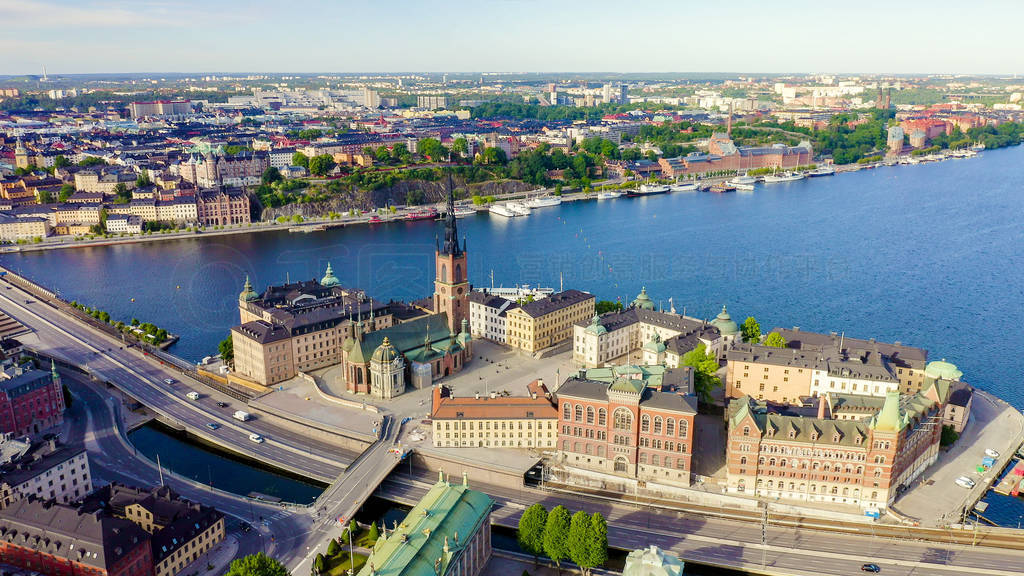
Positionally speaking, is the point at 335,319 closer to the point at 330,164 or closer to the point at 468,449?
the point at 468,449

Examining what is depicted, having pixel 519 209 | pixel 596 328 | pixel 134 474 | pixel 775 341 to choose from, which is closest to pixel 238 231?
pixel 519 209

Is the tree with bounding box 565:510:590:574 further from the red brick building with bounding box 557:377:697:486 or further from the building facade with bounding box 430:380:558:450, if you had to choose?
the building facade with bounding box 430:380:558:450

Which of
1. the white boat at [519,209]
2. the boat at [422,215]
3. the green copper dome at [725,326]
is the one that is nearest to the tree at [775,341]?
the green copper dome at [725,326]

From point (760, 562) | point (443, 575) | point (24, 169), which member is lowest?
point (760, 562)

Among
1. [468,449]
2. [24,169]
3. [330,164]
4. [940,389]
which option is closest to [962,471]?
[940,389]

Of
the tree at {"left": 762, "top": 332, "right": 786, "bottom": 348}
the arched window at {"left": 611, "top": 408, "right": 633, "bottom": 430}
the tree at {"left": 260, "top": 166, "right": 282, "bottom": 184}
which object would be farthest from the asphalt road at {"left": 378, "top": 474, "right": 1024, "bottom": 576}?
the tree at {"left": 260, "top": 166, "right": 282, "bottom": 184}
